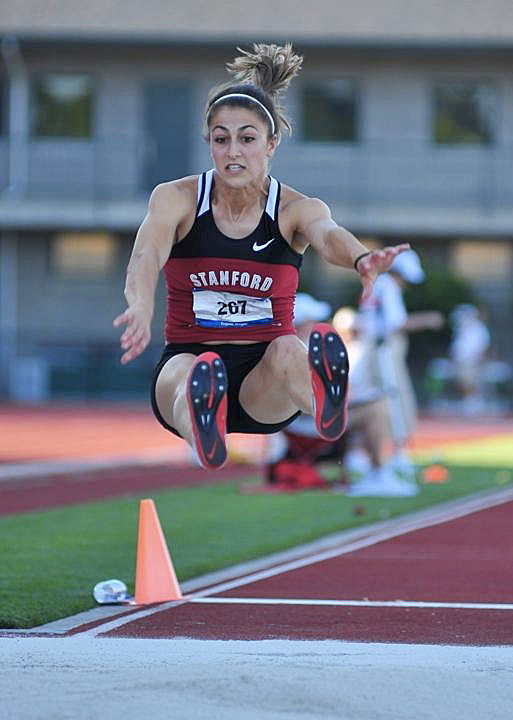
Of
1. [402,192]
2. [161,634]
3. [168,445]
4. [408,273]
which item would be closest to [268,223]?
[161,634]

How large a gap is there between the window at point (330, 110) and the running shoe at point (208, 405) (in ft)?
82.6

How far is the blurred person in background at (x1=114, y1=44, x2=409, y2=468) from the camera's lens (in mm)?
6199

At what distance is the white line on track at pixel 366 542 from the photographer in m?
6.83

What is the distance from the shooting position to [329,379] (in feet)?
20.3

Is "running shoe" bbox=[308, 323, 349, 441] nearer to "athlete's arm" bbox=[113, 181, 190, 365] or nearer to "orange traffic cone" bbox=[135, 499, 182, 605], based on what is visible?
"athlete's arm" bbox=[113, 181, 190, 365]

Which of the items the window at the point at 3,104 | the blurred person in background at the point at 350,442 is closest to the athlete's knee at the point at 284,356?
the blurred person in background at the point at 350,442

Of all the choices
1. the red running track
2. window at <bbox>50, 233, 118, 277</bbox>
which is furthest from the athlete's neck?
window at <bbox>50, 233, 118, 277</bbox>

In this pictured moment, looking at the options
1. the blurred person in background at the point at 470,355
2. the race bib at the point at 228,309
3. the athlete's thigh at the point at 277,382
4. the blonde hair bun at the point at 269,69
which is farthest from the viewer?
the blurred person in background at the point at 470,355

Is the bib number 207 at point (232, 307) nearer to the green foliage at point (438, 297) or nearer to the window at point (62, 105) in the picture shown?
the green foliage at point (438, 297)

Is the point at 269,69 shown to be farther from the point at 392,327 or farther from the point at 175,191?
the point at 392,327

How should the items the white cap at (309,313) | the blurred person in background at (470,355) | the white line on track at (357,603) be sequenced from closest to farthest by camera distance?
the white line on track at (357,603), the white cap at (309,313), the blurred person in background at (470,355)

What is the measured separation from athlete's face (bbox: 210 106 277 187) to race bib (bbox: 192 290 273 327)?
1.67 ft

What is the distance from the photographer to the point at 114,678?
4.89m

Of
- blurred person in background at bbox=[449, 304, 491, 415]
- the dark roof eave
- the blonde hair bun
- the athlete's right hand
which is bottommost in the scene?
blurred person in background at bbox=[449, 304, 491, 415]
